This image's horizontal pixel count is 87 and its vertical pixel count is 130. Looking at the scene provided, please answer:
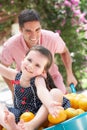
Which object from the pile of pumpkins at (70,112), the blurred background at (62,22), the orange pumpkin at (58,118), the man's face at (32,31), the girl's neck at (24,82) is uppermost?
the man's face at (32,31)

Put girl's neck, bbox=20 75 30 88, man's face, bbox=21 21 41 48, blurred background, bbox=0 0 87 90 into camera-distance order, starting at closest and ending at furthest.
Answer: girl's neck, bbox=20 75 30 88
man's face, bbox=21 21 41 48
blurred background, bbox=0 0 87 90

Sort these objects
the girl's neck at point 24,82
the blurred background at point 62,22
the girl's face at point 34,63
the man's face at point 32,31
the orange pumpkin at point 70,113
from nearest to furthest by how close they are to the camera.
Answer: the orange pumpkin at point 70,113, the girl's face at point 34,63, the girl's neck at point 24,82, the man's face at point 32,31, the blurred background at point 62,22

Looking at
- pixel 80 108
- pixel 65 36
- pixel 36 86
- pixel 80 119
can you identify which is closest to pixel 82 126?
pixel 80 119

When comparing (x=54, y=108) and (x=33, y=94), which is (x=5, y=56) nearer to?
(x=33, y=94)

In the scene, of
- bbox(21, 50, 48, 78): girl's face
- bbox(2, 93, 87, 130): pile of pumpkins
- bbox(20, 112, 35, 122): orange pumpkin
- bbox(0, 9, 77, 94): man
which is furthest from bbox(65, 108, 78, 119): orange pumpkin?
bbox(0, 9, 77, 94): man

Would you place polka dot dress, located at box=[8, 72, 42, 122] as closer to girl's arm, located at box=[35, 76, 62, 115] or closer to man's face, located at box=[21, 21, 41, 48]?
girl's arm, located at box=[35, 76, 62, 115]

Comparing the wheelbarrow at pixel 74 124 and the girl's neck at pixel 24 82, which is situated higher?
the girl's neck at pixel 24 82

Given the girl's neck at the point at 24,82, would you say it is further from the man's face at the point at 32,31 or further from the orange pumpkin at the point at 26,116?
the man's face at the point at 32,31

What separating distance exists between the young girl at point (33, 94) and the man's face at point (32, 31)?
39cm

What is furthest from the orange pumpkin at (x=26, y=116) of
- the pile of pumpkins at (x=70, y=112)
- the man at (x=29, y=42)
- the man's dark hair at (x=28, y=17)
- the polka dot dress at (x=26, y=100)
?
the man's dark hair at (x=28, y=17)

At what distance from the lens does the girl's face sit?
114 inches

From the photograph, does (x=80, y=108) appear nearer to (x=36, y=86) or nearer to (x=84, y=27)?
(x=36, y=86)

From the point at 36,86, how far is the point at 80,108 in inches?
13.2

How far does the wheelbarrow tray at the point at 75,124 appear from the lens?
2.62 metres
